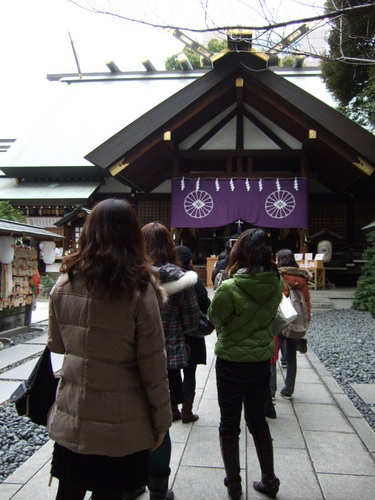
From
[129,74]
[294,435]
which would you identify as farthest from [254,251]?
[129,74]

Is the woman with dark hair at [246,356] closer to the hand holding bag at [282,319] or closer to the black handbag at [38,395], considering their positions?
the hand holding bag at [282,319]

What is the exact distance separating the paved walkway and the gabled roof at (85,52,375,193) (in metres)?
8.48

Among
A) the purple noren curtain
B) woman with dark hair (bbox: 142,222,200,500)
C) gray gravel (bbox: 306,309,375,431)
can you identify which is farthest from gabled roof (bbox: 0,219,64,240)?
the purple noren curtain

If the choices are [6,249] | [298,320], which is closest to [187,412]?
[298,320]

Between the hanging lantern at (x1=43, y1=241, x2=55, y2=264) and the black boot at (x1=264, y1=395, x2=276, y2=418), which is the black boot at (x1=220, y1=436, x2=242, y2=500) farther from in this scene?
the hanging lantern at (x1=43, y1=241, x2=55, y2=264)

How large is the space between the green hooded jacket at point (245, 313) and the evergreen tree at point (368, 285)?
7.95 metres

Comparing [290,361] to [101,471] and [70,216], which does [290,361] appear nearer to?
[101,471]

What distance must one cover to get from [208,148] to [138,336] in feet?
40.4

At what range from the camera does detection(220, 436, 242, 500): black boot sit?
234cm

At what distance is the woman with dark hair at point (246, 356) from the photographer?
2.35 m

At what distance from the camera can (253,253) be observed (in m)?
2.40

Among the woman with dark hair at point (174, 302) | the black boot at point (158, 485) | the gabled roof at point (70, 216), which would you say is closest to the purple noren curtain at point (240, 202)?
the gabled roof at point (70, 216)

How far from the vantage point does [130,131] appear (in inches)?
458

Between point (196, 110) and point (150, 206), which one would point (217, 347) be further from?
point (150, 206)
